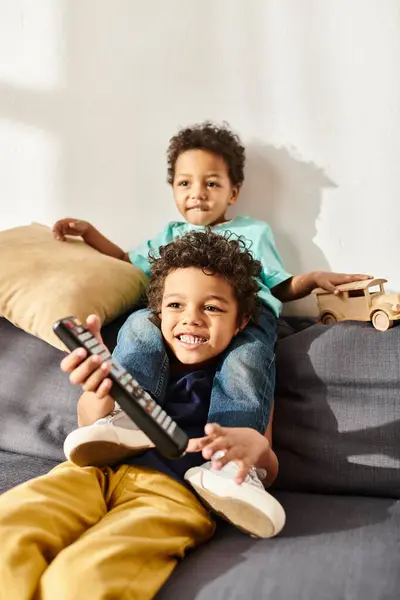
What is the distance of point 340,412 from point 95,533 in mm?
546

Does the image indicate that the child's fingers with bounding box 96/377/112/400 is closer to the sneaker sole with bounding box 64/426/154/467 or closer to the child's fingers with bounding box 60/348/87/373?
Result: the child's fingers with bounding box 60/348/87/373

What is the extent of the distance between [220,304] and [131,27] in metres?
0.93

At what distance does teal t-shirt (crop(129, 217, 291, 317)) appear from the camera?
155 cm

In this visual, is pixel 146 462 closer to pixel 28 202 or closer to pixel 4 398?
pixel 4 398

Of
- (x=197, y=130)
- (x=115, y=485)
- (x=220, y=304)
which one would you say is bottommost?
(x=115, y=485)

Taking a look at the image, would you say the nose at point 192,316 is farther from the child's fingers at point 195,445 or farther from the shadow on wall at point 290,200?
the shadow on wall at point 290,200

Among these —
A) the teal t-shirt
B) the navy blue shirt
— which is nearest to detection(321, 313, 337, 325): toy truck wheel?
the teal t-shirt

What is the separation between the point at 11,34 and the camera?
Answer: 6.12 feet

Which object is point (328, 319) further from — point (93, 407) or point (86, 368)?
point (86, 368)

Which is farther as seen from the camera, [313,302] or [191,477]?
[313,302]

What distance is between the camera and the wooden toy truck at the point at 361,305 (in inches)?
53.4

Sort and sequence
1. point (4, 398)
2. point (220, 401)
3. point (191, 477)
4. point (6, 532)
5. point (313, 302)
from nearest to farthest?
point (6, 532), point (191, 477), point (220, 401), point (4, 398), point (313, 302)

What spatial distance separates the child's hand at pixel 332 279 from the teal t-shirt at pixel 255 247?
0.07 m

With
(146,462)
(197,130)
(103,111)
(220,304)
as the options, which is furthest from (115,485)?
(103,111)
